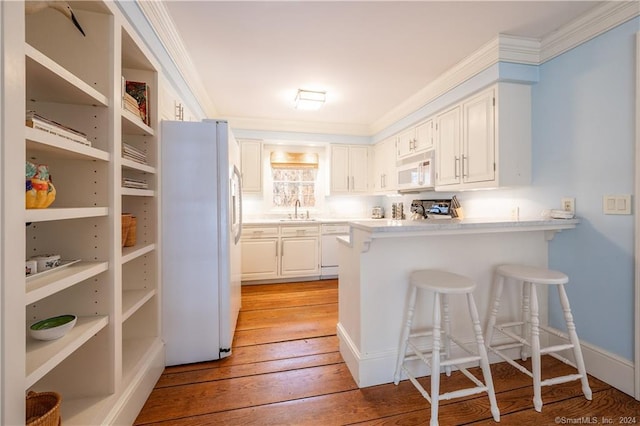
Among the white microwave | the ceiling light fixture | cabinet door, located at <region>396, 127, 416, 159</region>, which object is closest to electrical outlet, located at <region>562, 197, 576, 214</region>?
the white microwave

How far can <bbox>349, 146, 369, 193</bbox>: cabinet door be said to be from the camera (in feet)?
14.9

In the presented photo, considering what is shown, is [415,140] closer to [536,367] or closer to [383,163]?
[383,163]

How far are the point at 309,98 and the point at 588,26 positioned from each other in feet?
7.56

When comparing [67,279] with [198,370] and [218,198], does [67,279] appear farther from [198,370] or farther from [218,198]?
[198,370]

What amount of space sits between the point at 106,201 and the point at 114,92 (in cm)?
52

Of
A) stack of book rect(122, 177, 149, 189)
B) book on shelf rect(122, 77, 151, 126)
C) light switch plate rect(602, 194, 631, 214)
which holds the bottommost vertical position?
light switch plate rect(602, 194, 631, 214)

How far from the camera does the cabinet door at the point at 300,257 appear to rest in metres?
3.95

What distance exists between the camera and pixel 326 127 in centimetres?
437

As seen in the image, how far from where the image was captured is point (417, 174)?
3.30 m

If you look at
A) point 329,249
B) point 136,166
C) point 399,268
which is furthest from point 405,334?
point 329,249

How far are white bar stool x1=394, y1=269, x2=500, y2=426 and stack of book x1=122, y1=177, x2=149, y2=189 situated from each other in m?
1.80

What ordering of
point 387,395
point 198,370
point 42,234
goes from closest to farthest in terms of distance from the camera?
1. point 42,234
2. point 387,395
3. point 198,370

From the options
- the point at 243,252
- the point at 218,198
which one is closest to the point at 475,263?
the point at 218,198

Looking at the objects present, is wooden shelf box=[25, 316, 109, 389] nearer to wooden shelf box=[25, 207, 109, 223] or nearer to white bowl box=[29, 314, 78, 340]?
white bowl box=[29, 314, 78, 340]
